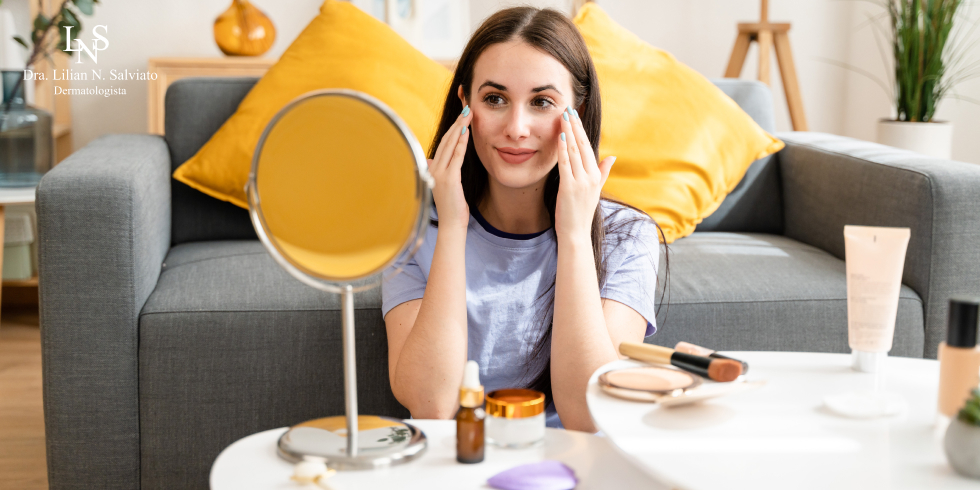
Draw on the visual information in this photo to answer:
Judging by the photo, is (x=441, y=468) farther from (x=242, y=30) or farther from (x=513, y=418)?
(x=242, y=30)

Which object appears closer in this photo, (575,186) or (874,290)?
(874,290)

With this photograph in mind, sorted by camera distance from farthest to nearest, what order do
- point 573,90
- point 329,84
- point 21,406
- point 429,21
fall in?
point 429,21 → point 21,406 → point 329,84 → point 573,90

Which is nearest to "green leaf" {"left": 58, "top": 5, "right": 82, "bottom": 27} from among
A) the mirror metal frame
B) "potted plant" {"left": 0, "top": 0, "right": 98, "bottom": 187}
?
"potted plant" {"left": 0, "top": 0, "right": 98, "bottom": 187}

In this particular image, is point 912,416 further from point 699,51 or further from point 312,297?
point 699,51

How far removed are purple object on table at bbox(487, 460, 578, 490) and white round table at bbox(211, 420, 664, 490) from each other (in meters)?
0.01

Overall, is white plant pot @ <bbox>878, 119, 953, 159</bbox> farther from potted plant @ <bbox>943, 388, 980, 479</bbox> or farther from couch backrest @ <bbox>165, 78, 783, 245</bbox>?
potted plant @ <bbox>943, 388, 980, 479</bbox>

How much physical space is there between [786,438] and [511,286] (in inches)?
23.3

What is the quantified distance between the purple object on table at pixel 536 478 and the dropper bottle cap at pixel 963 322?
14.2 inches

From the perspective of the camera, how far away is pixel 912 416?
2.59 feet

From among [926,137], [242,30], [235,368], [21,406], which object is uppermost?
[242,30]

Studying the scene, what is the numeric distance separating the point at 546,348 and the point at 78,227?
80cm

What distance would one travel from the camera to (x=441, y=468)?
29.6 inches

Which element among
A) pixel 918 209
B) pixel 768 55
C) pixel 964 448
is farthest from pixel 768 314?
pixel 768 55

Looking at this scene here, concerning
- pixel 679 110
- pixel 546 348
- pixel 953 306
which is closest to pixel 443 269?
pixel 546 348
